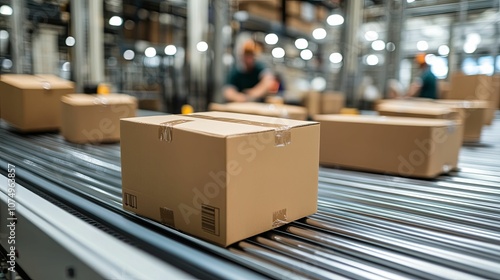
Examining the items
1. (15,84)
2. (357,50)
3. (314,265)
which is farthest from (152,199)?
(357,50)

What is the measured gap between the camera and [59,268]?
3.32ft

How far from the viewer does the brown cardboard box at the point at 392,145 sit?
75.8 inches

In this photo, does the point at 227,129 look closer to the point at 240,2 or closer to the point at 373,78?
the point at 240,2

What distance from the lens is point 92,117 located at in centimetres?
260

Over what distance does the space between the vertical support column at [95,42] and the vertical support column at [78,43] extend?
0.30 meters

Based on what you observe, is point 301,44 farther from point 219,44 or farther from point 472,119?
point 472,119

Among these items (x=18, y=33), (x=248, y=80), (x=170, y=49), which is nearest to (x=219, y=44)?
(x=248, y=80)

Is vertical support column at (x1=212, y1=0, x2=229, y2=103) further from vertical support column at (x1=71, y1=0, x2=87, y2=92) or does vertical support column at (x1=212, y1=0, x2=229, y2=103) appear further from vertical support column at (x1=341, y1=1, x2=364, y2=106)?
vertical support column at (x1=341, y1=1, x2=364, y2=106)

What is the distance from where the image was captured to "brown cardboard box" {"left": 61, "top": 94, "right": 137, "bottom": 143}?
8.40 ft

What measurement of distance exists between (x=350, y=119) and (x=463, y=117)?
1359mm

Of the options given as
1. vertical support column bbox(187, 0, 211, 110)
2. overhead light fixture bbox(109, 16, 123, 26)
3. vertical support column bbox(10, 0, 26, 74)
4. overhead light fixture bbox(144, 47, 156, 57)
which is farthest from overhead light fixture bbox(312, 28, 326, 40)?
vertical support column bbox(10, 0, 26, 74)

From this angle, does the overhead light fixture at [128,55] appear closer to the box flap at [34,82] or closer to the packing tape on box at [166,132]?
the box flap at [34,82]

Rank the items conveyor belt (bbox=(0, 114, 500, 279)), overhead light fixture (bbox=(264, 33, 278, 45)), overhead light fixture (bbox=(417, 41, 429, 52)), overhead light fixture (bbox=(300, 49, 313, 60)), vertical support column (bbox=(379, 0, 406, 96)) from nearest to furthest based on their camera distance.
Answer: conveyor belt (bbox=(0, 114, 500, 279)) < vertical support column (bbox=(379, 0, 406, 96)) < overhead light fixture (bbox=(264, 33, 278, 45)) < overhead light fixture (bbox=(300, 49, 313, 60)) < overhead light fixture (bbox=(417, 41, 429, 52))

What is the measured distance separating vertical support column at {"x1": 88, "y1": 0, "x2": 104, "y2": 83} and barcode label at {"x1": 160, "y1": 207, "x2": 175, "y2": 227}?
3860 millimetres
